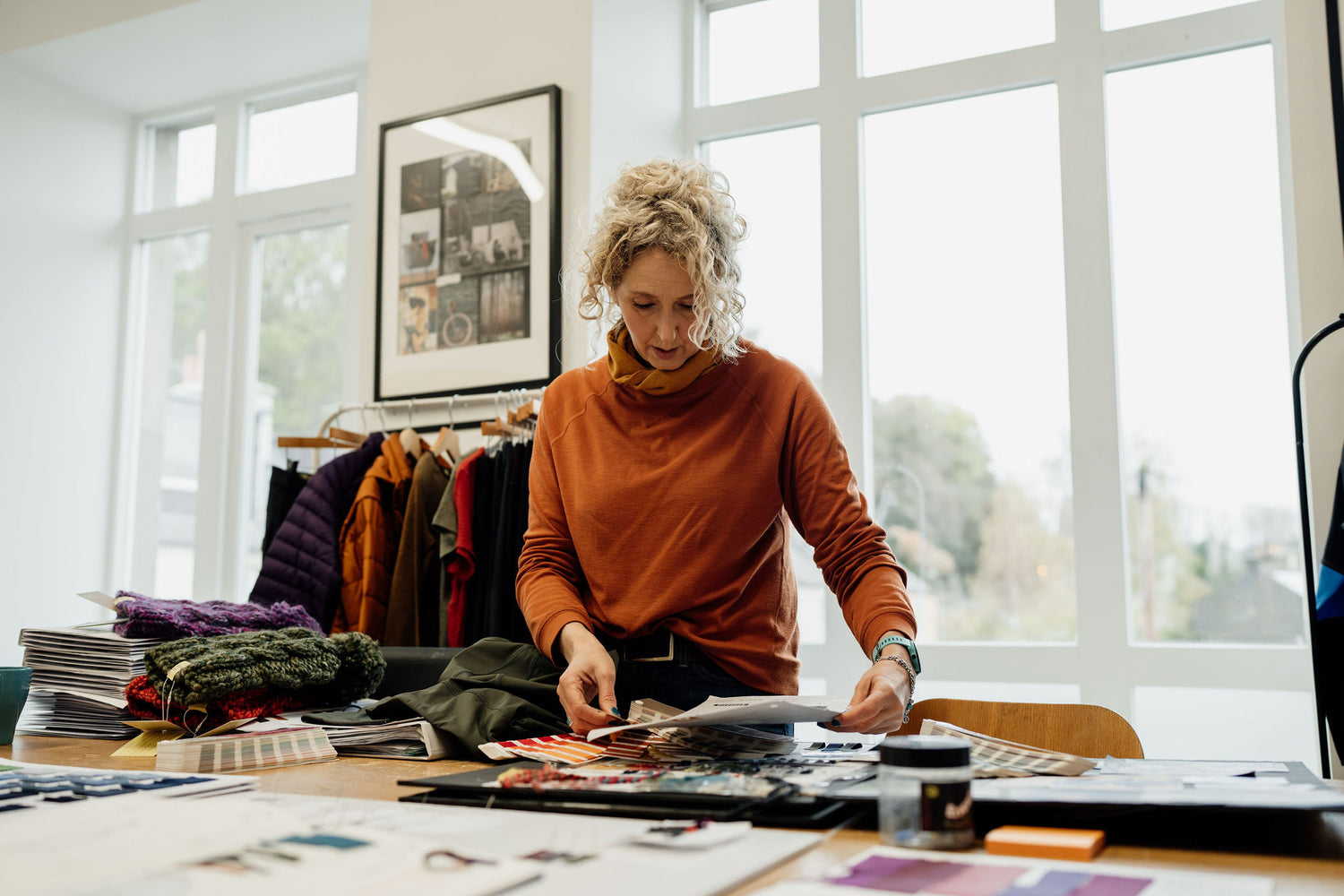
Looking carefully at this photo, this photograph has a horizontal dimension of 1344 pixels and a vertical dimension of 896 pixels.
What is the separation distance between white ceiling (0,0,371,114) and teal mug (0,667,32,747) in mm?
2704

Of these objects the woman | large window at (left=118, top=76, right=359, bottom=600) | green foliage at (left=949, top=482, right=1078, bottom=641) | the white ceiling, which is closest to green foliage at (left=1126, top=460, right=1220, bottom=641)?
green foliage at (left=949, top=482, right=1078, bottom=641)

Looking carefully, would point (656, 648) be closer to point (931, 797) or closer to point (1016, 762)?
point (1016, 762)

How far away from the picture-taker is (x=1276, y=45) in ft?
8.36

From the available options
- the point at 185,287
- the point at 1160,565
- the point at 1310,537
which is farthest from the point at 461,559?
the point at 185,287

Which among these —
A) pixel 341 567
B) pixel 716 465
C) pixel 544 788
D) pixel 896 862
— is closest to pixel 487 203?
pixel 341 567

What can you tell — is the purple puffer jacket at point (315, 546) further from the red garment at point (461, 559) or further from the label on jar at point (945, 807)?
the label on jar at point (945, 807)

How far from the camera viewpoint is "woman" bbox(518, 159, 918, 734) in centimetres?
138

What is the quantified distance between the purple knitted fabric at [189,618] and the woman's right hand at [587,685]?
21.5 inches

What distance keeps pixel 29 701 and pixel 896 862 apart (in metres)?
1.39

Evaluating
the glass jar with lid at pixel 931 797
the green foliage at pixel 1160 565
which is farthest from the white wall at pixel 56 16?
the glass jar with lid at pixel 931 797

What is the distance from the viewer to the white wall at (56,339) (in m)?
3.79

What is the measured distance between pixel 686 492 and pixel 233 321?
312 cm

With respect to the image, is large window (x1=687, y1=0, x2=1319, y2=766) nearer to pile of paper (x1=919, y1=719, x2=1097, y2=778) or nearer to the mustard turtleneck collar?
the mustard turtleneck collar

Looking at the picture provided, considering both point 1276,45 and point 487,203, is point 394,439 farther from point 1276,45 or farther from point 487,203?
point 1276,45
